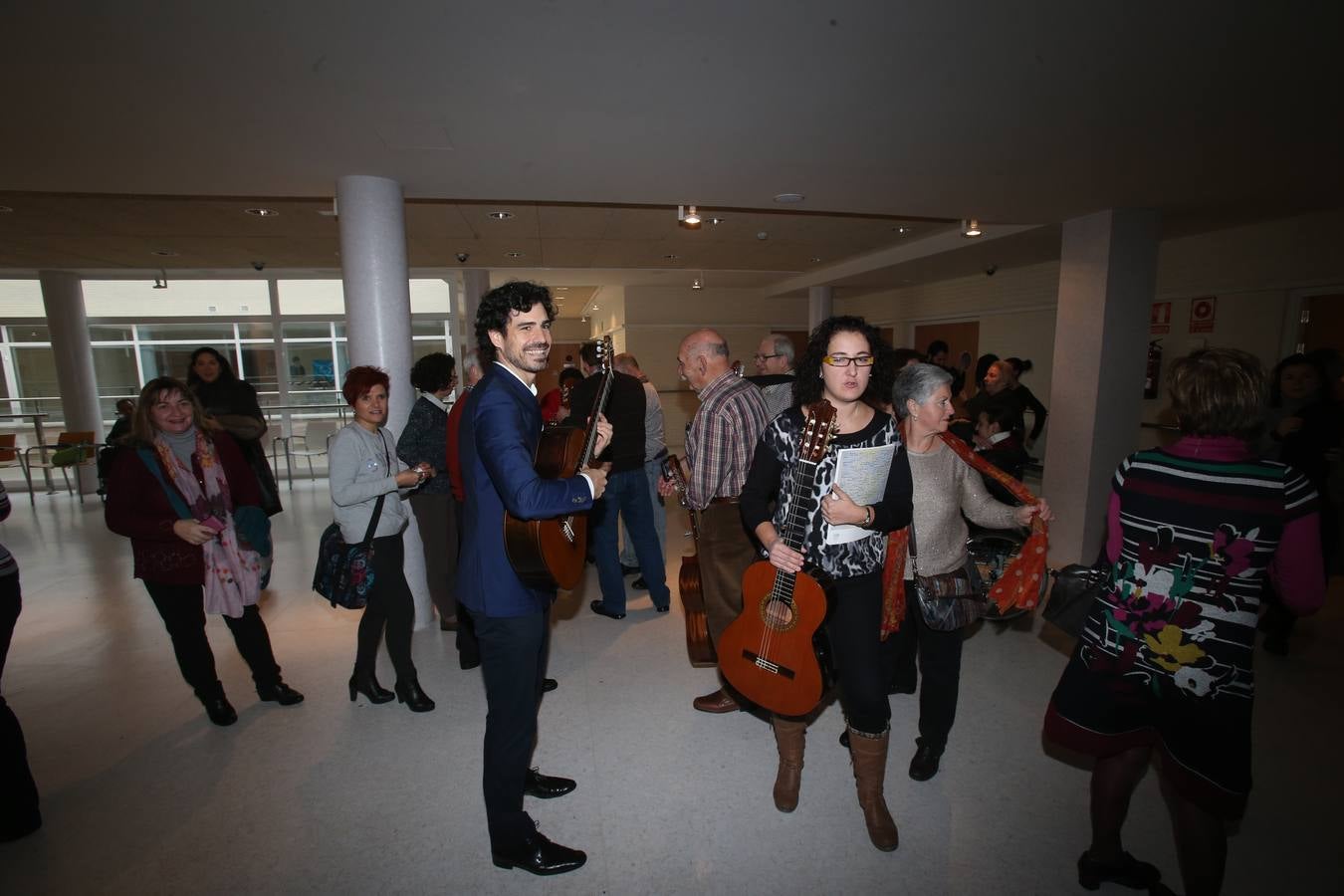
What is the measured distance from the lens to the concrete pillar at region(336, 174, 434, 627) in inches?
150

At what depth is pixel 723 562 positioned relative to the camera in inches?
104

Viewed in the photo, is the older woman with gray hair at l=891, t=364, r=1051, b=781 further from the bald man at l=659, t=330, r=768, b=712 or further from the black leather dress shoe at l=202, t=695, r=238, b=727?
the black leather dress shoe at l=202, t=695, r=238, b=727

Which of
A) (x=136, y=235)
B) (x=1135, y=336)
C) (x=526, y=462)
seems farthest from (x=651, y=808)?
(x=136, y=235)

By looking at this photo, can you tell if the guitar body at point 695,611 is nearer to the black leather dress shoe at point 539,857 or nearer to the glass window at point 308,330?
the black leather dress shoe at point 539,857

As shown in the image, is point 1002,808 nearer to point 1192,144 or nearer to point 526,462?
point 526,462

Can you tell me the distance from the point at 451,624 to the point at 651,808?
216 cm

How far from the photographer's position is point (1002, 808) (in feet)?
7.90

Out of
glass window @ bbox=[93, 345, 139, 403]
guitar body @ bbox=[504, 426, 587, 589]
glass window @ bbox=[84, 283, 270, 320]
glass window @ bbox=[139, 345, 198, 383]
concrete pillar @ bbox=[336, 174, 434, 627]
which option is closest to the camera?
guitar body @ bbox=[504, 426, 587, 589]

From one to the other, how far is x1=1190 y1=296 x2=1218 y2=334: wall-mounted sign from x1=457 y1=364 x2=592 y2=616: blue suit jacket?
7.37 meters

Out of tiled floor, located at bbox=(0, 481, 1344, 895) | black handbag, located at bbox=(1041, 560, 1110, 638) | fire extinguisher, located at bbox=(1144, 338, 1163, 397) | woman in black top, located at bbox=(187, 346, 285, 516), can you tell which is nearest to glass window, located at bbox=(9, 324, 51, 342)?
woman in black top, located at bbox=(187, 346, 285, 516)

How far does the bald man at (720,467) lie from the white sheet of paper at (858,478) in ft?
2.05

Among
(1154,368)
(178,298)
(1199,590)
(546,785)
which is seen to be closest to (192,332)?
(178,298)

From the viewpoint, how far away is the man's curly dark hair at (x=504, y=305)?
1.85m

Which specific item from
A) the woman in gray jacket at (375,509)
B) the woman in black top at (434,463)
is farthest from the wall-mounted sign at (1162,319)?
the woman in gray jacket at (375,509)
